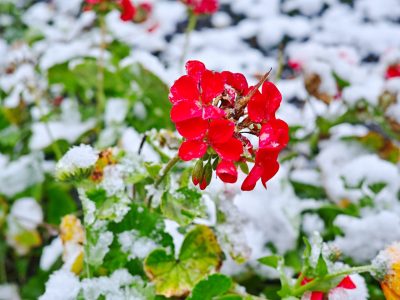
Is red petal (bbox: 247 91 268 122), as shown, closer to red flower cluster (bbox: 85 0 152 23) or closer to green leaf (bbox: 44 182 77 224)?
red flower cluster (bbox: 85 0 152 23)

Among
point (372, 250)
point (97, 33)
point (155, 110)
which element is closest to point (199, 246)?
point (372, 250)

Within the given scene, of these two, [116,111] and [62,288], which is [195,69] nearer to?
[62,288]

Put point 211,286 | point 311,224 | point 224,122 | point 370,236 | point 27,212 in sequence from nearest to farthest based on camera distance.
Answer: point 224,122
point 211,286
point 370,236
point 311,224
point 27,212

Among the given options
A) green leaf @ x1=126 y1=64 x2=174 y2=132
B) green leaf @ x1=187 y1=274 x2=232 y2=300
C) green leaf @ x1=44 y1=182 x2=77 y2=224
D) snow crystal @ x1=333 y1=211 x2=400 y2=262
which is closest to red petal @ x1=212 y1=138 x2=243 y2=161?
green leaf @ x1=187 y1=274 x2=232 y2=300

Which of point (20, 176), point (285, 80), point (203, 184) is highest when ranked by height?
point (203, 184)

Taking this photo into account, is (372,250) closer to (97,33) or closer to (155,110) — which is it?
(155,110)

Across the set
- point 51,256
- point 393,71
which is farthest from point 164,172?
point 393,71
